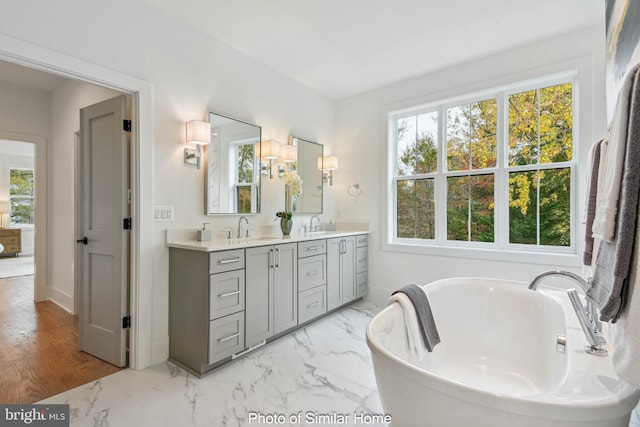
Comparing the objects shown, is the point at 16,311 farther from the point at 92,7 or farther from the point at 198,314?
the point at 92,7

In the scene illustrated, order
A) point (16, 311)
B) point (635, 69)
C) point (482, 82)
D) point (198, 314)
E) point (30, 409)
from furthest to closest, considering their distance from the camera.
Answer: point (16, 311) → point (482, 82) → point (198, 314) → point (30, 409) → point (635, 69)

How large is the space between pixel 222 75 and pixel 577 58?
3.25 m

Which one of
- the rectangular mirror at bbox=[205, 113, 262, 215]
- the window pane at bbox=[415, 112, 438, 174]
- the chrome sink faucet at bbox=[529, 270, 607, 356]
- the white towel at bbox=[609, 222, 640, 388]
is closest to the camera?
the white towel at bbox=[609, 222, 640, 388]

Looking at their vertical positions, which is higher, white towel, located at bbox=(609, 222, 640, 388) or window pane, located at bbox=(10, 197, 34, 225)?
window pane, located at bbox=(10, 197, 34, 225)

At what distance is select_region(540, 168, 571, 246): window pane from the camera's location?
2.84m

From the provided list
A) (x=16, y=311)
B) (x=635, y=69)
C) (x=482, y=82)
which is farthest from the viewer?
(x=16, y=311)

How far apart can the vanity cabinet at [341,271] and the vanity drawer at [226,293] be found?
1198 mm

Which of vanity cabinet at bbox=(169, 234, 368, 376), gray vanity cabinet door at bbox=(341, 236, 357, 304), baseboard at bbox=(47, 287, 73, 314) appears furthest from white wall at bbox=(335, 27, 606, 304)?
baseboard at bbox=(47, 287, 73, 314)

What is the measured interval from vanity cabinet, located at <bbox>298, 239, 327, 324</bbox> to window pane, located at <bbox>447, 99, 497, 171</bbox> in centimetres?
184

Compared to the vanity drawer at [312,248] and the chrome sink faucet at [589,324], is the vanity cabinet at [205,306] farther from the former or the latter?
the chrome sink faucet at [589,324]

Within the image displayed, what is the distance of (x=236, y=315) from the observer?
236 centimetres

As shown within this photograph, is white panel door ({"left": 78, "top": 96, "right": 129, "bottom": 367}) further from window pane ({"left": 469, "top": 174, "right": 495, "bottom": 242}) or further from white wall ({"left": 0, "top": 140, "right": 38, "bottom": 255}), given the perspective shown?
white wall ({"left": 0, "top": 140, "right": 38, "bottom": 255})

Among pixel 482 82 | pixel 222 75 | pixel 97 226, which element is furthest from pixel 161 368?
pixel 482 82

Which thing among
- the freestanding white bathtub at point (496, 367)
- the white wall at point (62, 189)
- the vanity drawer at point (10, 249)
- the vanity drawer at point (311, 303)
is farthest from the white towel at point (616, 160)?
the vanity drawer at point (10, 249)
